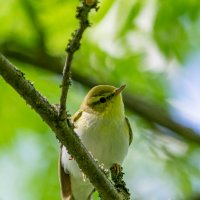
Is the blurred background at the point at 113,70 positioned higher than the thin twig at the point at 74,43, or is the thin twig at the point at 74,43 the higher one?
the thin twig at the point at 74,43

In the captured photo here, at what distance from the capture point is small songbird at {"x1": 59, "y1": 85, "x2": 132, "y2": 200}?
208 inches

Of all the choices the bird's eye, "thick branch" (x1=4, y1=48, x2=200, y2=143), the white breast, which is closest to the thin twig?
"thick branch" (x1=4, y1=48, x2=200, y2=143)

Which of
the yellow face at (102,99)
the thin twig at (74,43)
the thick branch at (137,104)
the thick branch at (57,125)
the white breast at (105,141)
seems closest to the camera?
the thin twig at (74,43)

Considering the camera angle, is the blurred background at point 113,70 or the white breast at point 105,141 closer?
the white breast at point 105,141

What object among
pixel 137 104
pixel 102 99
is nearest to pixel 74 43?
pixel 137 104

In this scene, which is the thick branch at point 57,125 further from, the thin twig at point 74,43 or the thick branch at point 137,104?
the thick branch at point 137,104

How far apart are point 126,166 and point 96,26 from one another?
198 cm

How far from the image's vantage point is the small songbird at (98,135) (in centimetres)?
529

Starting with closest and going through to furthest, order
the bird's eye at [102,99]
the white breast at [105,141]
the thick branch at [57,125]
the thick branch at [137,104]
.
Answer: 1. the thick branch at [57,125]
2. the thick branch at [137,104]
3. the white breast at [105,141]
4. the bird's eye at [102,99]

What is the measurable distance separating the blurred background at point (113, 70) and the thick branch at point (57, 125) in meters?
1.98

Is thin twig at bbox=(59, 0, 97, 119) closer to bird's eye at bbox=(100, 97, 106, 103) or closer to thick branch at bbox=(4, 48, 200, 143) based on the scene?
thick branch at bbox=(4, 48, 200, 143)

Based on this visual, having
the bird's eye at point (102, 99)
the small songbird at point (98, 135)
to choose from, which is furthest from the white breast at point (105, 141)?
the bird's eye at point (102, 99)

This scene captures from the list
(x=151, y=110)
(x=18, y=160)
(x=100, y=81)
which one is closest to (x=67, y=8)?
(x=100, y=81)

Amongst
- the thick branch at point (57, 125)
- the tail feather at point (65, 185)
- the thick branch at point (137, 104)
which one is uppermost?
the thick branch at point (57, 125)
